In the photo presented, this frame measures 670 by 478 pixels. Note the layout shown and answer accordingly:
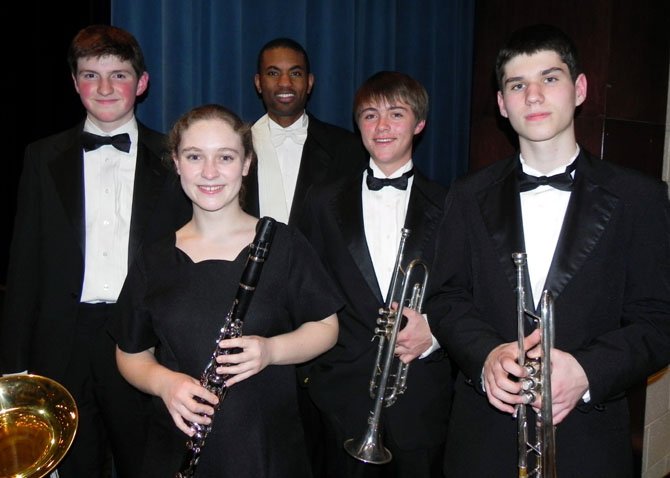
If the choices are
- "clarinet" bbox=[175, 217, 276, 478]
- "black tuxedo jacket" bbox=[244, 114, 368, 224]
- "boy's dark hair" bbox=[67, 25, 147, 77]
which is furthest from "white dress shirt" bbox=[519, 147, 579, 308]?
"boy's dark hair" bbox=[67, 25, 147, 77]

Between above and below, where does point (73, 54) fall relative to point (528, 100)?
above

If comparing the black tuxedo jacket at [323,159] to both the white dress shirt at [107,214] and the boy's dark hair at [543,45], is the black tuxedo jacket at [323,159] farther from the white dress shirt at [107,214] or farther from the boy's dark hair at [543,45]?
the boy's dark hair at [543,45]

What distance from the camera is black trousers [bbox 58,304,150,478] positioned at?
2.34 metres

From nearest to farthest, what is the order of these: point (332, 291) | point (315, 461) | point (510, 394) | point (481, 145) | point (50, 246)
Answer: point (510, 394) → point (332, 291) → point (50, 246) → point (315, 461) → point (481, 145)

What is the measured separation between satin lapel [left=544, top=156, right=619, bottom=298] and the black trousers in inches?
58.9

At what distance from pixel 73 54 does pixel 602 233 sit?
1879 mm

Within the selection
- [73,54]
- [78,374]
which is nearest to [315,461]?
[78,374]

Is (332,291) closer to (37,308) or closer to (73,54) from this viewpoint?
(37,308)

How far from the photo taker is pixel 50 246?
2.31m

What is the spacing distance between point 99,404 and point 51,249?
58cm

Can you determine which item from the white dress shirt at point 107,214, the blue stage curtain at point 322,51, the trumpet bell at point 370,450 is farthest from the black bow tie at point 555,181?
the blue stage curtain at point 322,51

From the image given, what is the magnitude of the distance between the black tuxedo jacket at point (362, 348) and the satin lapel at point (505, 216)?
1.52 feet

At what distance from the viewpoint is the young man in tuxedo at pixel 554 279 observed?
1574mm

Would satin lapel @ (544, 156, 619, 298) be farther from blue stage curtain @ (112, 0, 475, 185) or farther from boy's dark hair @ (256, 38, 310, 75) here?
blue stage curtain @ (112, 0, 475, 185)
